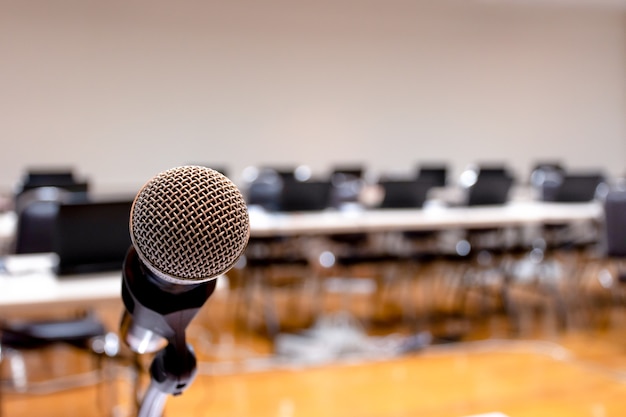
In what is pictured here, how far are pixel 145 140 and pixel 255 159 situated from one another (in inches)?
56.0

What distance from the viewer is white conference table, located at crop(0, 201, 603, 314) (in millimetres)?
2189

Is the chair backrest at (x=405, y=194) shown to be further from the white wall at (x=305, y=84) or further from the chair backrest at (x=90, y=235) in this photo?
the white wall at (x=305, y=84)

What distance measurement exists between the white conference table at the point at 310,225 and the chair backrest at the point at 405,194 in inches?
2.6

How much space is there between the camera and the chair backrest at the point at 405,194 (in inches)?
190

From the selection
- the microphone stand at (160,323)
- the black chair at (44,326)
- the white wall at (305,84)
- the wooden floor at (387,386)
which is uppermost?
the white wall at (305,84)

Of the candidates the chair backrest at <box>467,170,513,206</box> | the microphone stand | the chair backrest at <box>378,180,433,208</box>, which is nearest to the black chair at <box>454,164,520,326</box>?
the chair backrest at <box>467,170,513,206</box>

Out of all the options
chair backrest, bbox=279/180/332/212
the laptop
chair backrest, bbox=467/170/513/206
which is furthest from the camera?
the laptop

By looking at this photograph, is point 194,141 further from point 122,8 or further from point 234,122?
point 122,8

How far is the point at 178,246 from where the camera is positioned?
545 mm

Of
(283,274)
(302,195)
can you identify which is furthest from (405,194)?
(283,274)

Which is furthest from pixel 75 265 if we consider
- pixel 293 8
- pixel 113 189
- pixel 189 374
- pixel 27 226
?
pixel 293 8

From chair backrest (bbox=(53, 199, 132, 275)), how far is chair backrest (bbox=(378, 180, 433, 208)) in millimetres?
2569

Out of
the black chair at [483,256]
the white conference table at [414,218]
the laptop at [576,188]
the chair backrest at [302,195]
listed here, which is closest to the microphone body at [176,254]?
the white conference table at [414,218]

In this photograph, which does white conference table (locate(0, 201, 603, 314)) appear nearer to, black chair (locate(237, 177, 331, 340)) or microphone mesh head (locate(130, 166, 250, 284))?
black chair (locate(237, 177, 331, 340))
